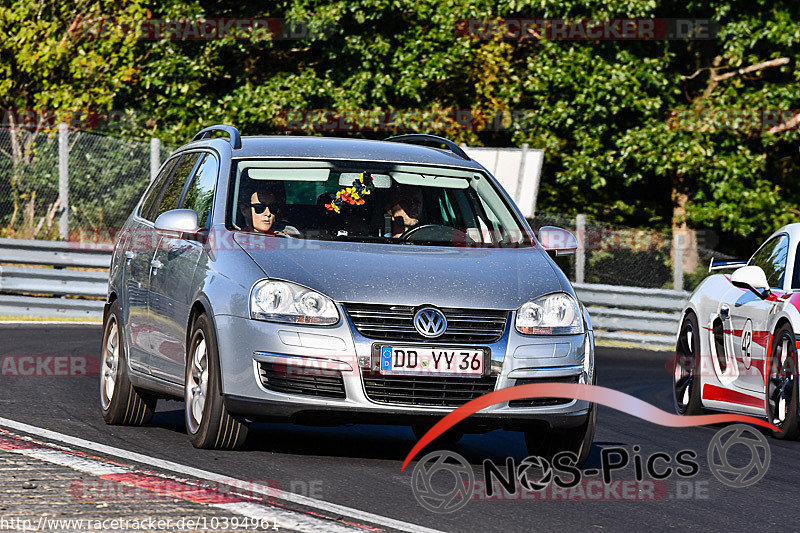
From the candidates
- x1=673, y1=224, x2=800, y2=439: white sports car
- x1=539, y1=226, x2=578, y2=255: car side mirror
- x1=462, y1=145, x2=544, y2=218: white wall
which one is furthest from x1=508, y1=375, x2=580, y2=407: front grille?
x1=462, y1=145, x2=544, y2=218: white wall

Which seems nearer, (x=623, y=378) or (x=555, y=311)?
(x=555, y=311)

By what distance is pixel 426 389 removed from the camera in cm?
747

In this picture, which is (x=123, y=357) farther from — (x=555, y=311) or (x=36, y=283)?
(x=36, y=283)

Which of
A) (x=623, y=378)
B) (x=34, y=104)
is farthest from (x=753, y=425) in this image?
(x=34, y=104)

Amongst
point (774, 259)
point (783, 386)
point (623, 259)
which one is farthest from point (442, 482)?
point (623, 259)

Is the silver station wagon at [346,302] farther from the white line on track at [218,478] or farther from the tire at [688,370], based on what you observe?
the tire at [688,370]

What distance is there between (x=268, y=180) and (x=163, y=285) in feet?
2.73

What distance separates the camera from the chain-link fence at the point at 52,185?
20406 millimetres

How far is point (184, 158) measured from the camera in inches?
381

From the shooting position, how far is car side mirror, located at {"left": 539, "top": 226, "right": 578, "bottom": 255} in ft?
28.5

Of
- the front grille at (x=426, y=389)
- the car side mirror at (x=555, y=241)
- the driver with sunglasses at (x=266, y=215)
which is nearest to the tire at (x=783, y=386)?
the car side mirror at (x=555, y=241)

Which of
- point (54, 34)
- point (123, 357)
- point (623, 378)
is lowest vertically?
point (623, 378)

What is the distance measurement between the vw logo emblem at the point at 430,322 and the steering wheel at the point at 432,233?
1.00 meters

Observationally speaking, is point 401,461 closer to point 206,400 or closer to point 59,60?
point 206,400
